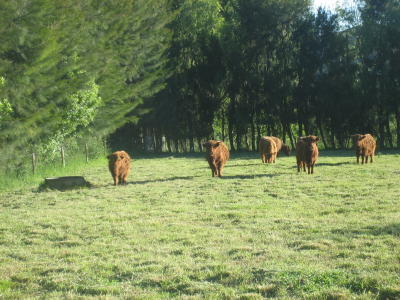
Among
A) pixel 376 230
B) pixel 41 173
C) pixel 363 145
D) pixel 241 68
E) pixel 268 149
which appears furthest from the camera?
pixel 241 68

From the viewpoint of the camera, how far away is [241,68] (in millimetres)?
38594

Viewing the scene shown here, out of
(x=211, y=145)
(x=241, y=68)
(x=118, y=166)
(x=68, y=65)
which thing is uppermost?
A: (x=241, y=68)

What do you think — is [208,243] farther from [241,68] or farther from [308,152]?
[241,68]

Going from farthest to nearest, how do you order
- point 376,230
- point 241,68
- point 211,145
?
point 241,68, point 211,145, point 376,230

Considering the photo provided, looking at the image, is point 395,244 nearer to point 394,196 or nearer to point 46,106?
point 394,196

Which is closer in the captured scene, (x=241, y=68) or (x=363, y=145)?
(x=363, y=145)

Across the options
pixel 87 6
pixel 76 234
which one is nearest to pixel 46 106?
pixel 87 6

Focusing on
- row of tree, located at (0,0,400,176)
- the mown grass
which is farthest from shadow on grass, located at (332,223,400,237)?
row of tree, located at (0,0,400,176)

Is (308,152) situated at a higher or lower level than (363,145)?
lower

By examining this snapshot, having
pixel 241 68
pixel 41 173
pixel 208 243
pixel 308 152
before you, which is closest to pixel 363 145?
pixel 308 152

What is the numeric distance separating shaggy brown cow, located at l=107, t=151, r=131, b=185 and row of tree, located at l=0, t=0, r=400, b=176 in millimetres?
13102

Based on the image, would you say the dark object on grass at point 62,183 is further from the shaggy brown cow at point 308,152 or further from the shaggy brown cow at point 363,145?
the shaggy brown cow at point 363,145

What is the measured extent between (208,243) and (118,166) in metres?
9.44

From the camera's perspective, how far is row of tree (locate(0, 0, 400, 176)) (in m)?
34.5
